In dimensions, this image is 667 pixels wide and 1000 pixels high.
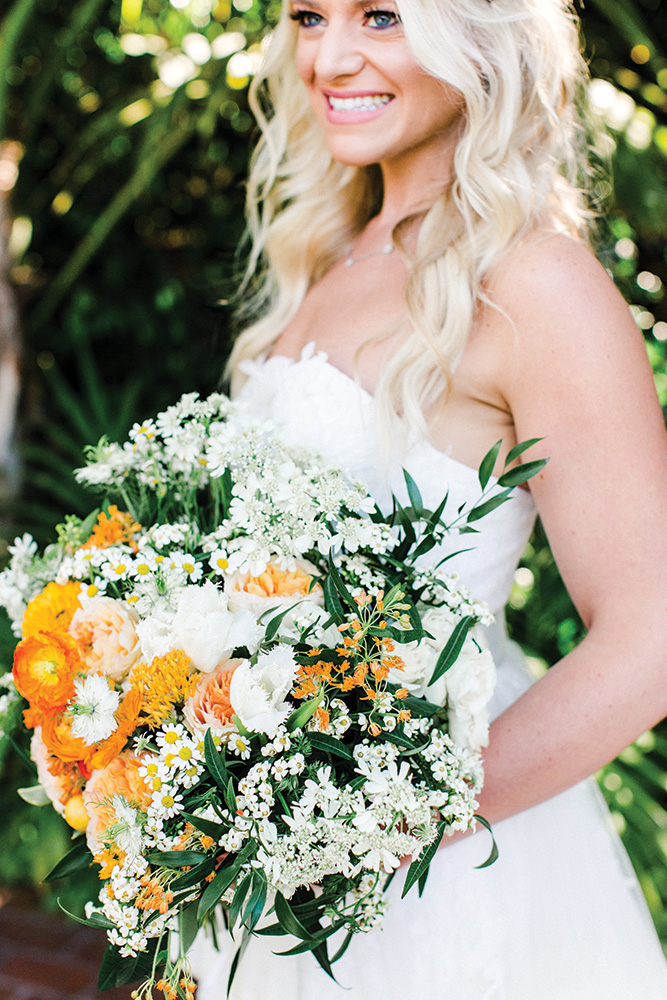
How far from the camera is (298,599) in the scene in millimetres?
1090

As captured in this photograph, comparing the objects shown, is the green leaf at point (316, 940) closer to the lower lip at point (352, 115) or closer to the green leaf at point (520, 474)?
the green leaf at point (520, 474)

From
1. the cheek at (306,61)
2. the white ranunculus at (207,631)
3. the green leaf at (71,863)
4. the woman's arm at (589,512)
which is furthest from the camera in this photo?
the cheek at (306,61)

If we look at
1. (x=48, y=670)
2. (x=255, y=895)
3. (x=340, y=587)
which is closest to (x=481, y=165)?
(x=340, y=587)

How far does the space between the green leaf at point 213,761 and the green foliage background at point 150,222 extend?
2.91 ft

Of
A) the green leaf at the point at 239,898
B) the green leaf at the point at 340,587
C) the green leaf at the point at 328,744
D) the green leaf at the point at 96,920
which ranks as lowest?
the green leaf at the point at 96,920

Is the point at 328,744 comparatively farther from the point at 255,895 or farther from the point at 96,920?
the point at 96,920

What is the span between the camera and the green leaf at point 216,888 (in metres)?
0.90

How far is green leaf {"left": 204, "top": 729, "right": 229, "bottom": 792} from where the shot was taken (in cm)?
92

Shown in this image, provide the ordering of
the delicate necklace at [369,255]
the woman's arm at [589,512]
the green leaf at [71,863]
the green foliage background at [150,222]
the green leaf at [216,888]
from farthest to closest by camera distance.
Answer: the green foliage background at [150,222], the delicate necklace at [369,255], the woman's arm at [589,512], the green leaf at [71,863], the green leaf at [216,888]

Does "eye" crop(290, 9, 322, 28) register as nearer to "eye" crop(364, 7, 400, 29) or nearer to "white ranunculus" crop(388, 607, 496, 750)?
"eye" crop(364, 7, 400, 29)

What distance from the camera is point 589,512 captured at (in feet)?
4.10

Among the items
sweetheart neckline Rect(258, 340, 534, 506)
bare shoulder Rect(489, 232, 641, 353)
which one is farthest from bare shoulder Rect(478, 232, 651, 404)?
sweetheart neckline Rect(258, 340, 534, 506)

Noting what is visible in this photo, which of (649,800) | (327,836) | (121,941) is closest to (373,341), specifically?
(327,836)

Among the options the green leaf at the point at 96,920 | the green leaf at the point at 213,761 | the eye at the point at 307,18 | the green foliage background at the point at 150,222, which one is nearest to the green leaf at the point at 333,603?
the green leaf at the point at 213,761
